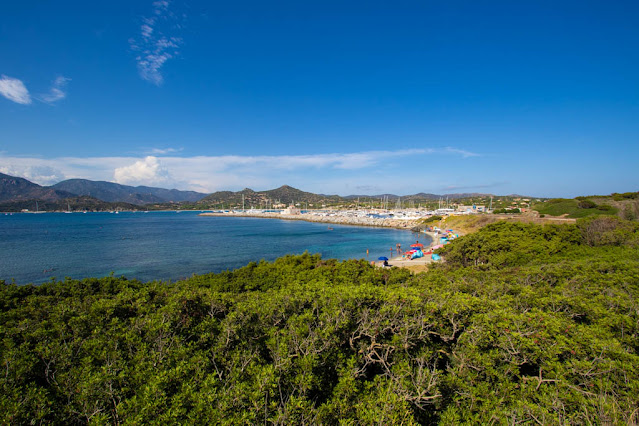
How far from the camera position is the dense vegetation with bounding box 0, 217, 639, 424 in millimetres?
4027

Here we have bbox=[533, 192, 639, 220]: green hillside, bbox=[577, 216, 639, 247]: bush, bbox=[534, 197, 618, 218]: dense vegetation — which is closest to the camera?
bbox=[577, 216, 639, 247]: bush

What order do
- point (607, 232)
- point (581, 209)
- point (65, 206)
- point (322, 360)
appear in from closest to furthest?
1. point (322, 360)
2. point (607, 232)
3. point (581, 209)
4. point (65, 206)

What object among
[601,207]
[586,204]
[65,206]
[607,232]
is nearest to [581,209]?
[601,207]

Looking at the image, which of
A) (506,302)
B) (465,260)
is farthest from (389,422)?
(465,260)

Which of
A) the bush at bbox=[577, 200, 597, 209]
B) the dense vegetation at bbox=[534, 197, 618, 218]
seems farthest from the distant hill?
the bush at bbox=[577, 200, 597, 209]

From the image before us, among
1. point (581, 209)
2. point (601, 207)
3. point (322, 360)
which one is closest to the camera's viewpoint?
point (322, 360)

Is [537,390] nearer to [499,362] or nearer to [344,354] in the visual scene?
[499,362]

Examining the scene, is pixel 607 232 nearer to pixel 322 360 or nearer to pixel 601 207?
pixel 322 360

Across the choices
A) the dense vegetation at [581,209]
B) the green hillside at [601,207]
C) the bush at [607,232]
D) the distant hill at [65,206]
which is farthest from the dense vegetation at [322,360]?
the distant hill at [65,206]

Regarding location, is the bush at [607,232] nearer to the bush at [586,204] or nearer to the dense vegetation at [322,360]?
the dense vegetation at [322,360]

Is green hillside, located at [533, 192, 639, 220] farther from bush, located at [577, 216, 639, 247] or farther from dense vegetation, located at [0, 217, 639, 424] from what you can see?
dense vegetation, located at [0, 217, 639, 424]

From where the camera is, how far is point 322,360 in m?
5.38

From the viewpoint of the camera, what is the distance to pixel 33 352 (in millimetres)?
4816

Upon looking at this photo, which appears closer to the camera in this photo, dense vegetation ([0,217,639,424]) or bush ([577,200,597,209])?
dense vegetation ([0,217,639,424])
